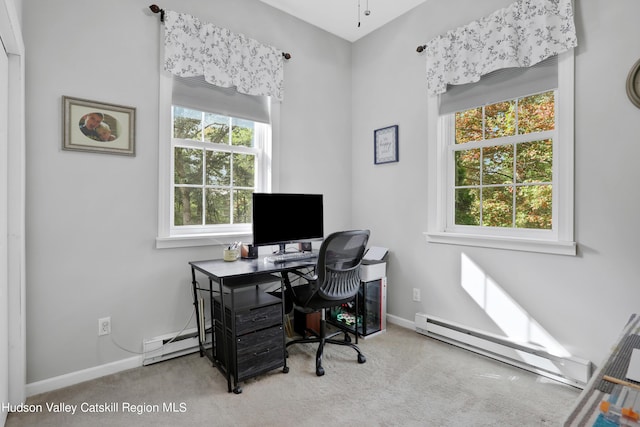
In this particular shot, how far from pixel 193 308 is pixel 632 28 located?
→ 338cm

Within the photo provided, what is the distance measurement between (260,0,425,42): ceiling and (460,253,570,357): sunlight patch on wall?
2270 millimetres

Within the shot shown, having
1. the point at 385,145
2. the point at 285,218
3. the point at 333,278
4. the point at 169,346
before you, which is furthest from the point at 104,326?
the point at 385,145

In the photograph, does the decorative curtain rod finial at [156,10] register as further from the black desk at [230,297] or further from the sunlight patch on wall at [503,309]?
the sunlight patch on wall at [503,309]

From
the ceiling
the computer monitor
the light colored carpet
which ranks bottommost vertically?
the light colored carpet

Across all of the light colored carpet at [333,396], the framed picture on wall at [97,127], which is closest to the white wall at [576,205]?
the light colored carpet at [333,396]

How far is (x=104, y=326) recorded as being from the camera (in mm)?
2227

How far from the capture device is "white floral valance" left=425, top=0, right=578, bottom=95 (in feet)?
7.04

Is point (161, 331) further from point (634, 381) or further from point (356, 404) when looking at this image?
point (634, 381)

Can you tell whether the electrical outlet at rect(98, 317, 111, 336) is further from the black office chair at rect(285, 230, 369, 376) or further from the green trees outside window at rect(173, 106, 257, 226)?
the black office chair at rect(285, 230, 369, 376)

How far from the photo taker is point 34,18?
6.49ft

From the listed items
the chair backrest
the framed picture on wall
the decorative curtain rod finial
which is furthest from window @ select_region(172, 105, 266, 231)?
the chair backrest

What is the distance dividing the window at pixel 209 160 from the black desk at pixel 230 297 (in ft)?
1.12

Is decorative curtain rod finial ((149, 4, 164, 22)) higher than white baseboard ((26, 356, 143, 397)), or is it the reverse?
decorative curtain rod finial ((149, 4, 164, 22))

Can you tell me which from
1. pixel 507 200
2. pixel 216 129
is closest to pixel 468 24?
pixel 507 200
